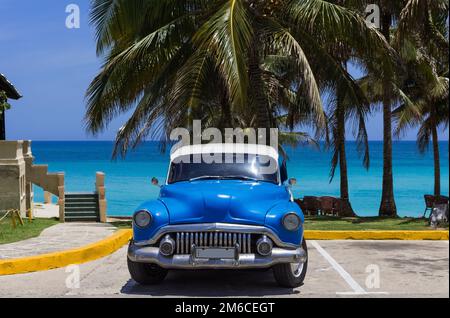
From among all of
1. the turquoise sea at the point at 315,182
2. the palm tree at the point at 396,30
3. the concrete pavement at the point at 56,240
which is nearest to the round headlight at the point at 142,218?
the concrete pavement at the point at 56,240

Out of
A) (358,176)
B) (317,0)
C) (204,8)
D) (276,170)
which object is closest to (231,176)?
(276,170)

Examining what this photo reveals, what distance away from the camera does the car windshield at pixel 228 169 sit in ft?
30.7

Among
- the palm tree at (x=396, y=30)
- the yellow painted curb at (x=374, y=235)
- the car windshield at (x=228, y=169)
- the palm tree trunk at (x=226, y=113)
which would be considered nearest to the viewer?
the car windshield at (x=228, y=169)

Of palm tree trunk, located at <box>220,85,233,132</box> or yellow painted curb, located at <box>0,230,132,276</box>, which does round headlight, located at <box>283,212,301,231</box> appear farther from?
palm tree trunk, located at <box>220,85,233,132</box>

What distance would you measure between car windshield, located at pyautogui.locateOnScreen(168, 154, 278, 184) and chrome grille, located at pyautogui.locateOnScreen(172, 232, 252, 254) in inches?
60.7

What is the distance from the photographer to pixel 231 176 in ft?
30.6

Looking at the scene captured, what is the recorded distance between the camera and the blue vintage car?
7758mm

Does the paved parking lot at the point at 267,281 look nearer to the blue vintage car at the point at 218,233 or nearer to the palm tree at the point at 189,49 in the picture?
the blue vintage car at the point at 218,233

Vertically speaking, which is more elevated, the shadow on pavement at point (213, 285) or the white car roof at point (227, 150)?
the white car roof at point (227, 150)

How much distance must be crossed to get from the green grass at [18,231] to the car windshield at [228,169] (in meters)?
4.75

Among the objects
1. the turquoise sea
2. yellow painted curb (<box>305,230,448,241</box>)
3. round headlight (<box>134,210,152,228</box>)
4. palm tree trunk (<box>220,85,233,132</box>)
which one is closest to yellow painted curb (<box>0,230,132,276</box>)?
round headlight (<box>134,210,152,228</box>)

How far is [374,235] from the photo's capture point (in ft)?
44.9

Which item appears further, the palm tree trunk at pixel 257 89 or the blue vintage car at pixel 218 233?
the palm tree trunk at pixel 257 89
